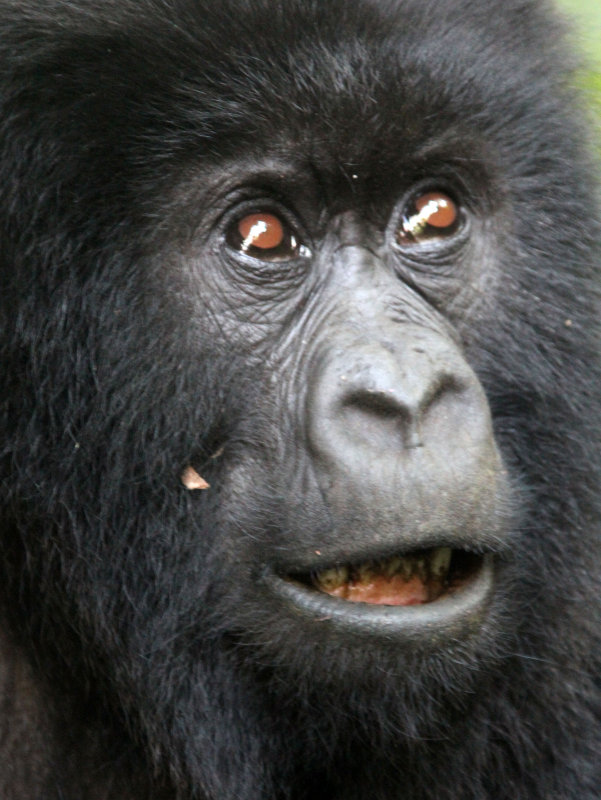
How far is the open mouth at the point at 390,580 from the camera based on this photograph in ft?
11.1

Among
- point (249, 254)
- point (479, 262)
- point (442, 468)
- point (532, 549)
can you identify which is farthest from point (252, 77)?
point (532, 549)

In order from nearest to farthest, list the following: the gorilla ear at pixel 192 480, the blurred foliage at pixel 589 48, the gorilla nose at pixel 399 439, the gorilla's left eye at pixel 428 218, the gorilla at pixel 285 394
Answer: the gorilla nose at pixel 399 439, the gorilla at pixel 285 394, the gorilla ear at pixel 192 480, the gorilla's left eye at pixel 428 218, the blurred foliage at pixel 589 48

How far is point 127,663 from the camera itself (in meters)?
3.68

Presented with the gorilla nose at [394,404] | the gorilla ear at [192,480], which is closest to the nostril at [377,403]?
the gorilla nose at [394,404]

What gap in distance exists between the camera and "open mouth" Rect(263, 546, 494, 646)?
130 inches

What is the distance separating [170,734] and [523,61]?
7.22 feet

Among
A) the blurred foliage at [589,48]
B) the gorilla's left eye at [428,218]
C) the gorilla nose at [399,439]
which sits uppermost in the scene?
the blurred foliage at [589,48]

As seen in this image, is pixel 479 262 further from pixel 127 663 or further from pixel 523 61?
pixel 127 663

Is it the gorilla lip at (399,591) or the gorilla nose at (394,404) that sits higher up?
the gorilla nose at (394,404)

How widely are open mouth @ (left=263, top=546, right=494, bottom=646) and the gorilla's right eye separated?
2.97 ft

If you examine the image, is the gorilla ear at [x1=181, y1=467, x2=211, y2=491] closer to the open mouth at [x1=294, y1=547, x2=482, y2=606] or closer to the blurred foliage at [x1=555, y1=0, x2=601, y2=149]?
the open mouth at [x1=294, y1=547, x2=482, y2=606]

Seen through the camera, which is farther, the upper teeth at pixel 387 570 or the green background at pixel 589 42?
the green background at pixel 589 42

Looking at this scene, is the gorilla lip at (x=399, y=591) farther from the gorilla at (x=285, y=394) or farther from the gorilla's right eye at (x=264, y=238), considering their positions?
the gorilla's right eye at (x=264, y=238)

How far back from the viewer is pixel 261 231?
3643 millimetres
